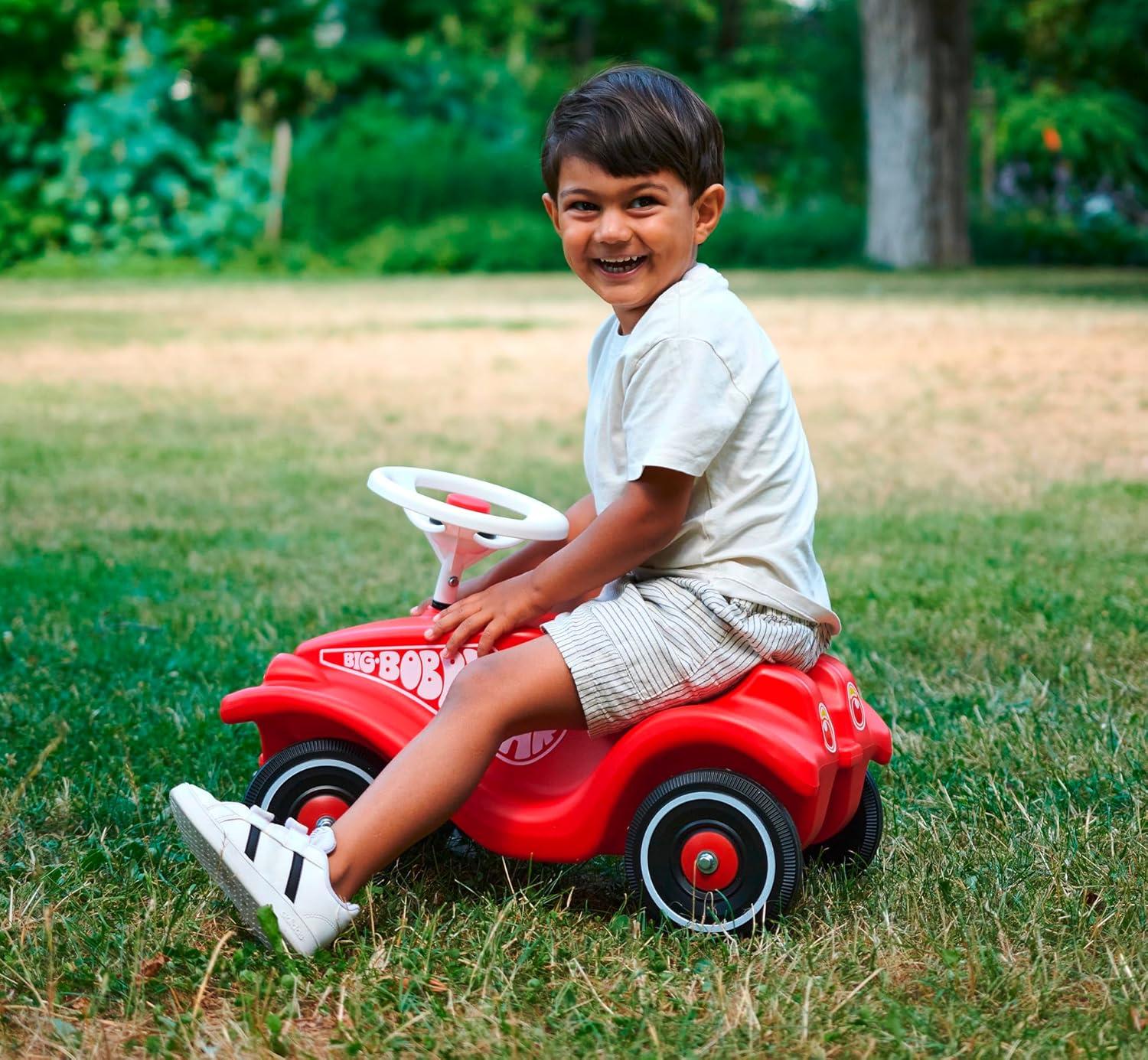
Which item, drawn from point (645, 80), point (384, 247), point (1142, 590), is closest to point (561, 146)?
point (645, 80)

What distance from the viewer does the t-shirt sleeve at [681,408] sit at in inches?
89.7

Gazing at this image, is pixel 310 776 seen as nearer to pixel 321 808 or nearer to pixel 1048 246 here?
pixel 321 808

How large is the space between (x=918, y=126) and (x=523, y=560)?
18.0 meters

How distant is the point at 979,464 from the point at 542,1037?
16.7 feet

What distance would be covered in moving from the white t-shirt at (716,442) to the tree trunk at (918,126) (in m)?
17.7


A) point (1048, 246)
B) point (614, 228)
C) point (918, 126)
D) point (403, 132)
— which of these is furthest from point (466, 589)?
point (403, 132)

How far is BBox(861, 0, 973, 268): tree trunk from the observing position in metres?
18.9

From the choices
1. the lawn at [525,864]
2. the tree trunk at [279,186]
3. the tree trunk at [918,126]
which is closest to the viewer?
the lawn at [525,864]

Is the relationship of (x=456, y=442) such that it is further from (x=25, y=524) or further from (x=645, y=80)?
(x=645, y=80)

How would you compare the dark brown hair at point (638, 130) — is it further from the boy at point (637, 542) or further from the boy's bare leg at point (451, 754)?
the boy's bare leg at point (451, 754)

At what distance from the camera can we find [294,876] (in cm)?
217

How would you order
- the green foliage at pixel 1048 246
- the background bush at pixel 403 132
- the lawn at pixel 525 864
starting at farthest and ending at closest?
the green foliage at pixel 1048 246, the background bush at pixel 403 132, the lawn at pixel 525 864

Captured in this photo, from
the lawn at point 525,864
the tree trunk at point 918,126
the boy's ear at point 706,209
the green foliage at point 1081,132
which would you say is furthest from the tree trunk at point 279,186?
the boy's ear at point 706,209

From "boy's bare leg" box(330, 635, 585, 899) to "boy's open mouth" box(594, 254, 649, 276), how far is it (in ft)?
1.94
